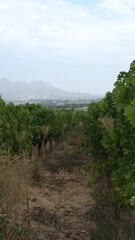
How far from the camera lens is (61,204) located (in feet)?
29.6

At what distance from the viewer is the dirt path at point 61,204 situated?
6.57 meters

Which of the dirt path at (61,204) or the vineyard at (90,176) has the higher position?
the vineyard at (90,176)

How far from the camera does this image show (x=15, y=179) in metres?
5.47

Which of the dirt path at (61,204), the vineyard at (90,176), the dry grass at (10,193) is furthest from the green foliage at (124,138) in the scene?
A: the dry grass at (10,193)

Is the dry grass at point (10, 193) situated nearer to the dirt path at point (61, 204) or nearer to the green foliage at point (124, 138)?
the dirt path at point (61, 204)

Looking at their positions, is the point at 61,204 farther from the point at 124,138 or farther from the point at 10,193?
the point at 124,138

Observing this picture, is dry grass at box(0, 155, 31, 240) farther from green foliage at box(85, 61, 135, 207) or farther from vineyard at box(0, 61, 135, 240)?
green foliage at box(85, 61, 135, 207)

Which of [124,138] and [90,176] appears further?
[90,176]

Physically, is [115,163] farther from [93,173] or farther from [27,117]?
[27,117]

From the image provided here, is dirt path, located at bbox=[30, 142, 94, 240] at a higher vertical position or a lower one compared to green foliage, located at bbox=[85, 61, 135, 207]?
lower

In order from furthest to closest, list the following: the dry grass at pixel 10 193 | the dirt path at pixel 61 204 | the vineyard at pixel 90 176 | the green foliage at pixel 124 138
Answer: the dirt path at pixel 61 204, the dry grass at pixel 10 193, the vineyard at pixel 90 176, the green foliage at pixel 124 138

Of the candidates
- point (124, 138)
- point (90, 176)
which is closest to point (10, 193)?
point (124, 138)

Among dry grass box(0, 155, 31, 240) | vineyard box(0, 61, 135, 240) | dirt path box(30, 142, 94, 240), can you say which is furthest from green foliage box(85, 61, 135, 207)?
dry grass box(0, 155, 31, 240)

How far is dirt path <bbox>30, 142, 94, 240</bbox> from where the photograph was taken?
6574mm
